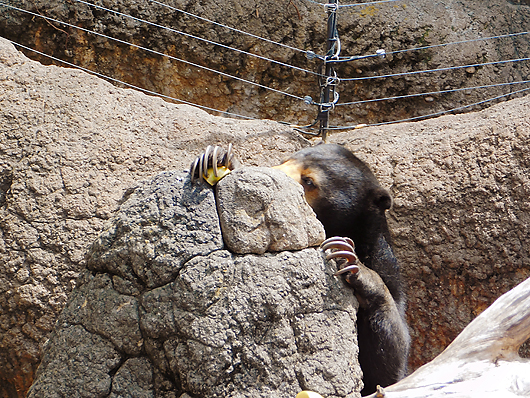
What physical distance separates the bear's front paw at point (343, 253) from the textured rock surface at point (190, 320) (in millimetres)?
102

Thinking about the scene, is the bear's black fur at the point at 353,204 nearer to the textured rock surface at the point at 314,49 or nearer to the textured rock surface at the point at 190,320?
the textured rock surface at the point at 190,320

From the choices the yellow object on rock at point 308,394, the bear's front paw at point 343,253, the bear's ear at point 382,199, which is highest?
the bear's ear at point 382,199

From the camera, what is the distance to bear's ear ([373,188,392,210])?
10.6 ft

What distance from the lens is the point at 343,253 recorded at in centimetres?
227

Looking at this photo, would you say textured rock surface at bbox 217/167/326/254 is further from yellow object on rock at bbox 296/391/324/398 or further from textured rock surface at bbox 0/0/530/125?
textured rock surface at bbox 0/0/530/125

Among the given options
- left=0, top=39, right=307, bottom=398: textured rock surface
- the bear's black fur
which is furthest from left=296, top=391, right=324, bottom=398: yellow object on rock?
left=0, top=39, right=307, bottom=398: textured rock surface

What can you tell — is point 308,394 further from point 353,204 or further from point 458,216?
point 458,216

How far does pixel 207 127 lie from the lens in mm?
3832

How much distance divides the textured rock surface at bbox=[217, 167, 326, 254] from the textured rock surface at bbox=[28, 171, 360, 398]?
45 mm

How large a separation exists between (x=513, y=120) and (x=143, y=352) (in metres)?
2.89

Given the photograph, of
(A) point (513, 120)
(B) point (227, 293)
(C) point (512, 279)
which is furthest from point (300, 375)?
(A) point (513, 120)

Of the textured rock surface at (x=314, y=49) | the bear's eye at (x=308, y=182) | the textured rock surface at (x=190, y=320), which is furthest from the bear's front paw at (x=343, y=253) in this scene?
the textured rock surface at (x=314, y=49)

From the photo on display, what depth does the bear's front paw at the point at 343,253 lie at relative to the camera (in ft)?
7.43

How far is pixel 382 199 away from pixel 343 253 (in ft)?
3.50
